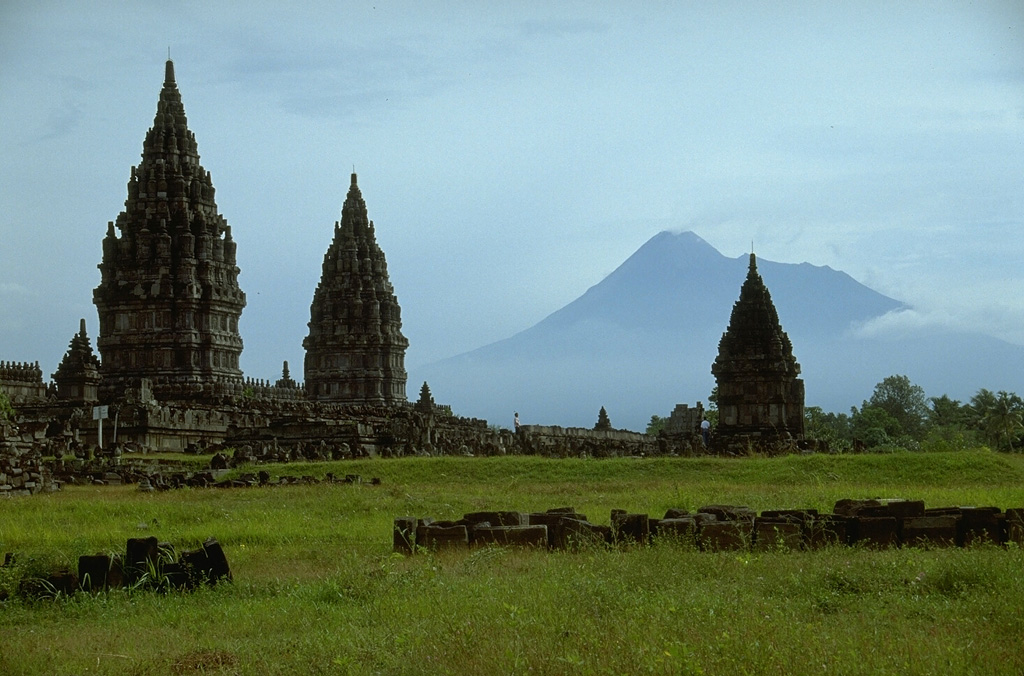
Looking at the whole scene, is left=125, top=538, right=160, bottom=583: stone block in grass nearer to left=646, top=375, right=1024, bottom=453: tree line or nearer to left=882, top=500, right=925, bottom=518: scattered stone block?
left=882, top=500, right=925, bottom=518: scattered stone block

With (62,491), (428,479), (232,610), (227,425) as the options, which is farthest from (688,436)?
(232,610)

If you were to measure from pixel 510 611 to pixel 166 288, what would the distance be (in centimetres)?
4445

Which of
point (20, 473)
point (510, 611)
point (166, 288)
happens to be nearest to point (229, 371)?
point (166, 288)

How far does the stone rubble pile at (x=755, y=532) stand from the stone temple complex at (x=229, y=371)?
44.8 feet

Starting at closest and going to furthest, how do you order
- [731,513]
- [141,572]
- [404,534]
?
[141,572] < [404,534] < [731,513]

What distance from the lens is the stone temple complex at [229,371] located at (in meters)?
36.1

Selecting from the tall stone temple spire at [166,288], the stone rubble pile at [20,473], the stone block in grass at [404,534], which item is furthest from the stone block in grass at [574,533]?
the tall stone temple spire at [166,288]

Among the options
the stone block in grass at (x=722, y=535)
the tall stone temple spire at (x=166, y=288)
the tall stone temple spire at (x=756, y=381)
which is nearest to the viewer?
the stone block in grass at (x=722, y=535)

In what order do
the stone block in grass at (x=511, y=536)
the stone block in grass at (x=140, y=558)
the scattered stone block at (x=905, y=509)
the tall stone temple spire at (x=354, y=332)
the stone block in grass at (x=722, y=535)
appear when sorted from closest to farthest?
the stone block in grass at (x=140, y=558) < the stone block in grass at (x=722, y=535) < the stone block in grass at (x=511, y=536) < the scattered stone block at (x=905, y=509) < the tall stone temple spire at (x=354, y=332)

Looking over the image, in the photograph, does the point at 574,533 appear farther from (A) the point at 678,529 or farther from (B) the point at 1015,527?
(B) the point at 1015,527

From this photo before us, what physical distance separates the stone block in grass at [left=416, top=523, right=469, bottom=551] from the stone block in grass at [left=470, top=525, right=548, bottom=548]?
136 millimetres

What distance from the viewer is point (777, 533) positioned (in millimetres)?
14203

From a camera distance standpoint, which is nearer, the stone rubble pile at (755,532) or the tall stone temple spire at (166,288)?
the stone rubble pile at (755,532)

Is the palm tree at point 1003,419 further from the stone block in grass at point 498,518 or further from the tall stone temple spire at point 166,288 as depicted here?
the stone block in grass at point 498,518
